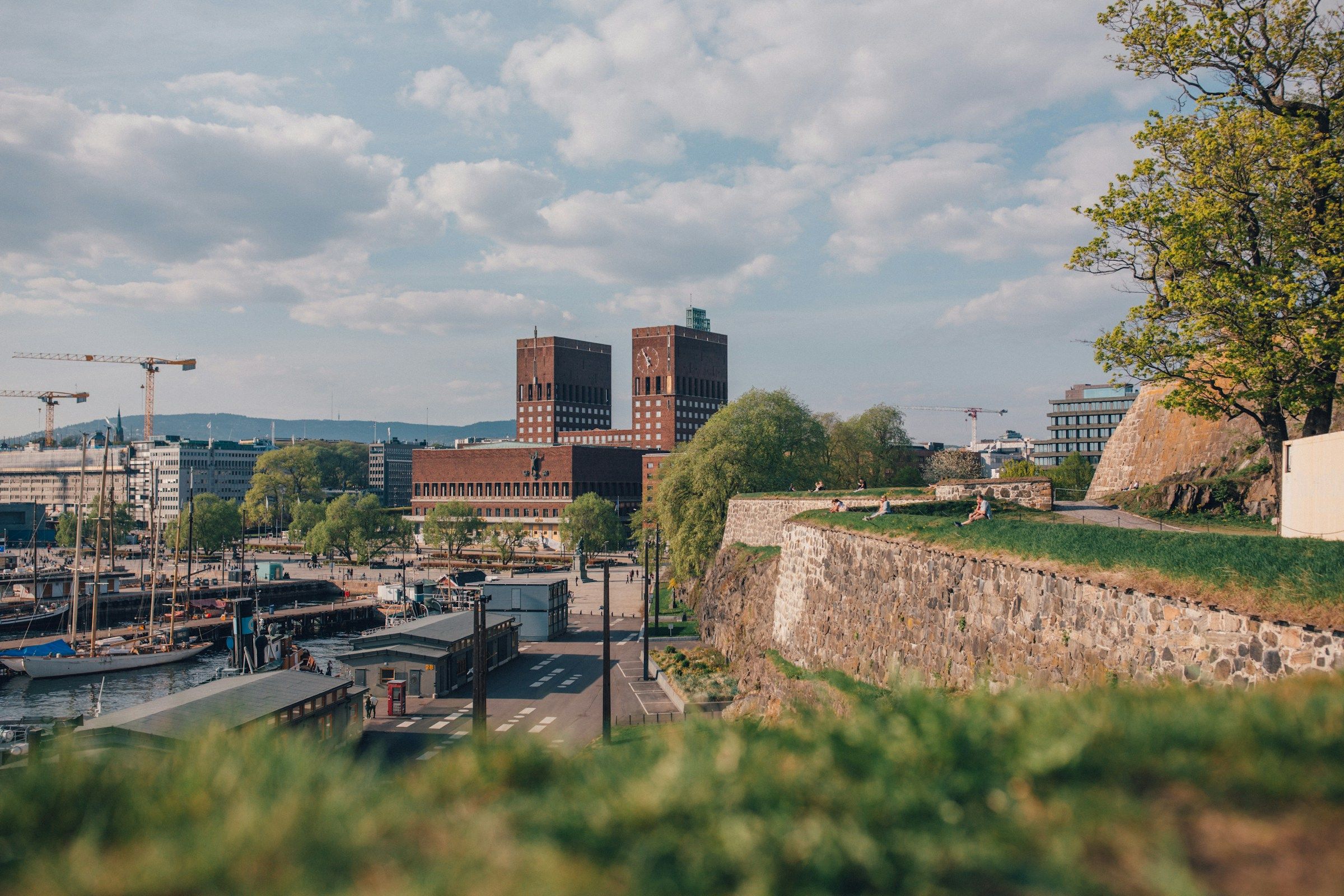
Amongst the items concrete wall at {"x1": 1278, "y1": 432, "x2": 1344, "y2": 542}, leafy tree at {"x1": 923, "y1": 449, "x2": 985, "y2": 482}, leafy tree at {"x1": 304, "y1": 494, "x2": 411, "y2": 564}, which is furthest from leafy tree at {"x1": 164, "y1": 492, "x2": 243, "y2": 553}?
concrete wall at {"x1": 1278, "y1": 432, "x2": 1344, "y2": 542}

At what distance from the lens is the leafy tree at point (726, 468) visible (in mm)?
65500

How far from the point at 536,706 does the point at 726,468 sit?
32.0 meters

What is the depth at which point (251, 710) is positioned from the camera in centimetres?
2559

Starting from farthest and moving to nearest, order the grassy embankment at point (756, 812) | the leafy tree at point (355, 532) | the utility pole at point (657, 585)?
the leafy tree at point (355, 532), the utility pole at point (657, 585), the grassy embankment at point (756, 812)

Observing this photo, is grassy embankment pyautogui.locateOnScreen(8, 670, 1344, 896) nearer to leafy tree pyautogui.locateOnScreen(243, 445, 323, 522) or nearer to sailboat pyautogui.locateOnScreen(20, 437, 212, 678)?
sailboat pyautogui.locateOnScreen(20, 437, 212, 678)

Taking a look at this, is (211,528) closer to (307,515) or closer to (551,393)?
(307,515)

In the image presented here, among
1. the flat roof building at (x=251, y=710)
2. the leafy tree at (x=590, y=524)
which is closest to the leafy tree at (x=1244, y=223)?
the flat roof building at (x=251, y=710)

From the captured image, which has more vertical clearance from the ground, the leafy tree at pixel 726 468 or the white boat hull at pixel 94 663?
the leafy tree at pixel 726 468

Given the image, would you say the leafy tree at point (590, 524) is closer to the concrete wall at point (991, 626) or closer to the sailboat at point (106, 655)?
the sailboat at point (106, 655)

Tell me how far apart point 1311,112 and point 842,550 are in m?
17.4

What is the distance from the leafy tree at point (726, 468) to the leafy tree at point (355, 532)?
6817 cm

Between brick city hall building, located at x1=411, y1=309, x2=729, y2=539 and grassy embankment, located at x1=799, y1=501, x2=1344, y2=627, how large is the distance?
A: 116920 millimetres

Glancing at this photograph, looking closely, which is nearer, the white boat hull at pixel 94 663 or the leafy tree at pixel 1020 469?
the white boat hull at pixel 94 663

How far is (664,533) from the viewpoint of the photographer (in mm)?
69250
